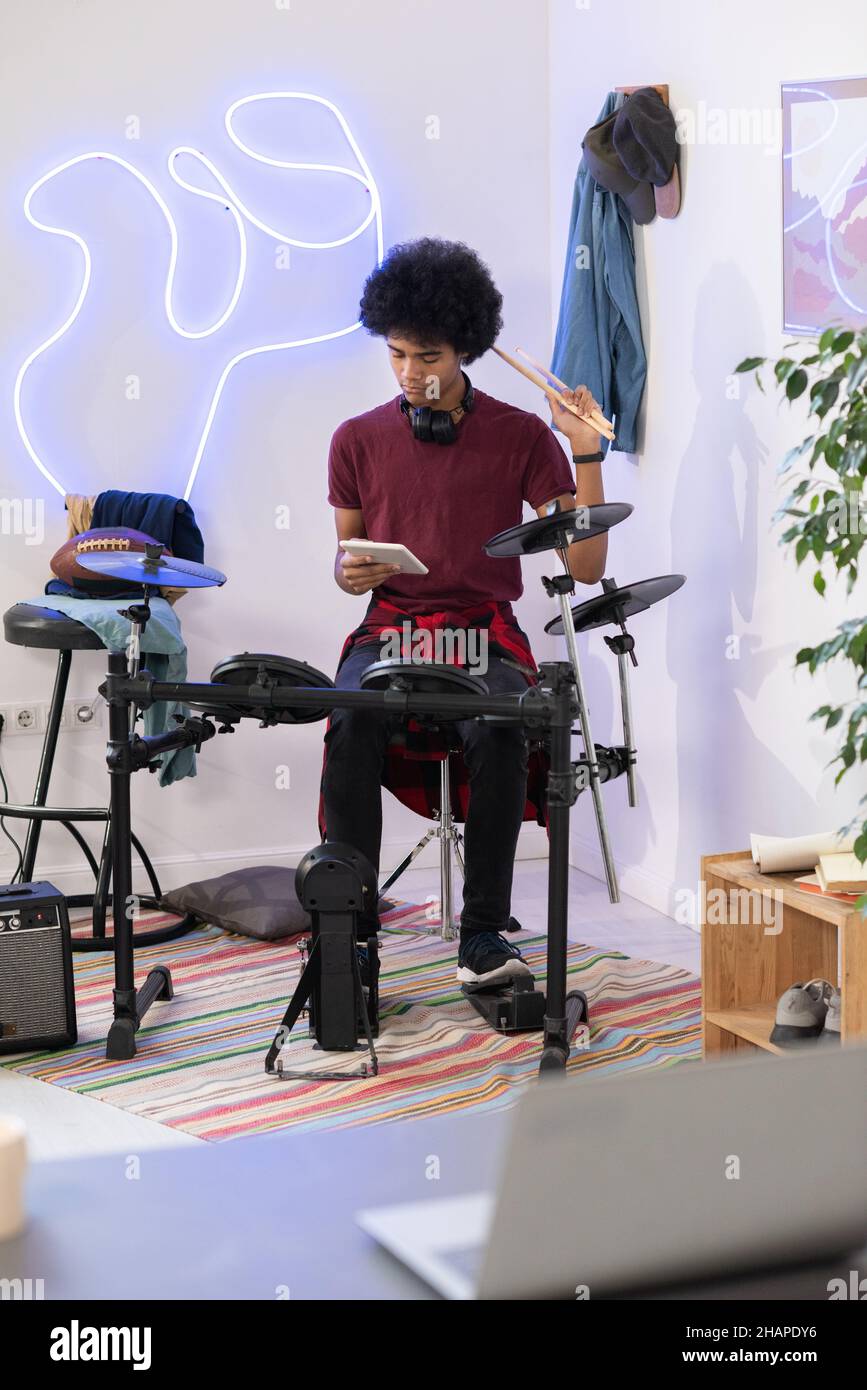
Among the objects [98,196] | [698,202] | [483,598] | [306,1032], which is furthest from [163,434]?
[306,1032]

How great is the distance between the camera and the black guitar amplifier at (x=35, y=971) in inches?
106

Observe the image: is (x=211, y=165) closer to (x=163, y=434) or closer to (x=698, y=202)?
(x=163, y=434)

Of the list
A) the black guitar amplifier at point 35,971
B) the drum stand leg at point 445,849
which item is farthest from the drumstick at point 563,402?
the black guitar amplifier at point 35,971

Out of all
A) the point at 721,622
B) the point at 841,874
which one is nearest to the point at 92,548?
the point at 721,622

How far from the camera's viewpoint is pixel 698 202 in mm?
3256

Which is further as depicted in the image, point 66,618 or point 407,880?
point 407,880

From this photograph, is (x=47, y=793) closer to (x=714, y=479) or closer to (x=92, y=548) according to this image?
(x=92, y=548)

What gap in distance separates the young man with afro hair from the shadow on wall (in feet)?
0.89

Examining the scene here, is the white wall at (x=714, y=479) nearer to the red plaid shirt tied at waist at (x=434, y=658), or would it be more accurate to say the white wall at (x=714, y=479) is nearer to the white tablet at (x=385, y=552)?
the red plaid shirt tied at waist at (x=434, y=658)

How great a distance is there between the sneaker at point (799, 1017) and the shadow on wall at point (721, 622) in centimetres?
61

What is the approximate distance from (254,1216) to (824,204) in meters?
2.35

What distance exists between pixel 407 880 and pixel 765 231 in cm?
190

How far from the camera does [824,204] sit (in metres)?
2.69

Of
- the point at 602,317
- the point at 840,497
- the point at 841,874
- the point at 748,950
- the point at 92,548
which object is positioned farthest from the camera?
the point at 602,317
